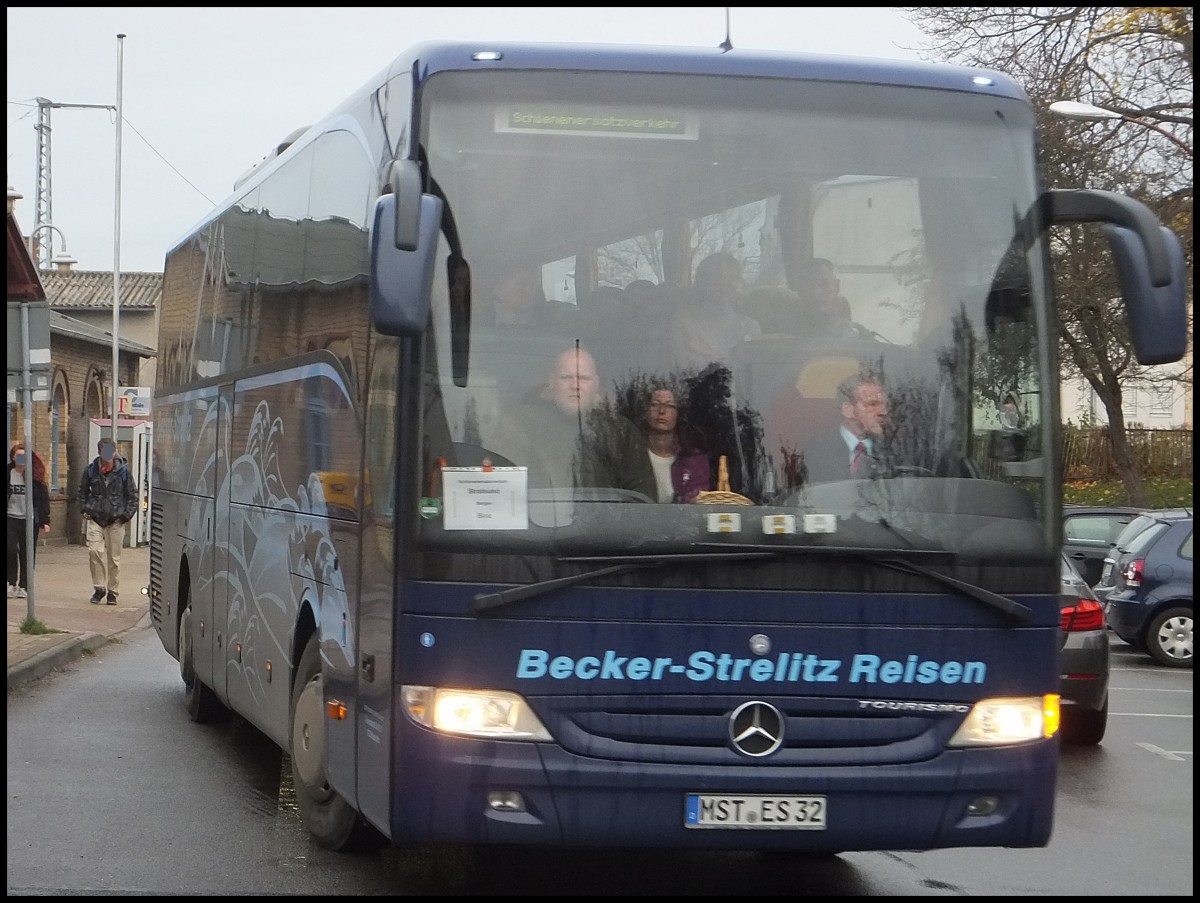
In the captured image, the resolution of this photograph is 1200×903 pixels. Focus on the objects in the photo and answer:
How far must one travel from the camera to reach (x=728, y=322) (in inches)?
242

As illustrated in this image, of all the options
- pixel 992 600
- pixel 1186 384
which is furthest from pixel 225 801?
pixel 1186 384

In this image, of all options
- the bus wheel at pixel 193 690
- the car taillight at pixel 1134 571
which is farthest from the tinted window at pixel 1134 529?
the bus wheel at pixel 193 690

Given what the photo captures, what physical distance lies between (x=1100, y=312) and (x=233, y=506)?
30809 mm

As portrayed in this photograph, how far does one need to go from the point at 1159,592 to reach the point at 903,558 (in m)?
13.1

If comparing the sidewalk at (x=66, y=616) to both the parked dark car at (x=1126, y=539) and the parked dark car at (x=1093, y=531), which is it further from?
the parked dark car at (x=1093, y=531)

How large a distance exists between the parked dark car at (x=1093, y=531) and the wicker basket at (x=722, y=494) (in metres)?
17.9

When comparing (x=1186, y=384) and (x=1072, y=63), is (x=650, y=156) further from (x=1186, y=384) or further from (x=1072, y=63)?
(x=1186, y=384)

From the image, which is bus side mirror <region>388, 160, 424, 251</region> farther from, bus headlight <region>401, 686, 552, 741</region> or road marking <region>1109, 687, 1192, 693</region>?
road marking <region>1109, 687, 1192, 693</region>

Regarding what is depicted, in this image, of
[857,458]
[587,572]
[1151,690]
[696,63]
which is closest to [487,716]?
[587,572]

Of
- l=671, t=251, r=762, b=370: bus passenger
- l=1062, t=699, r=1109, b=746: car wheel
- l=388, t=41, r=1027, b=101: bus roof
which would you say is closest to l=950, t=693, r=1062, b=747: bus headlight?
l=671, t=251, r=762, b=370: bus passenger

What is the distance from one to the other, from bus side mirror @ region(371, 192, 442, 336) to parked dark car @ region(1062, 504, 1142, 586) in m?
18.6

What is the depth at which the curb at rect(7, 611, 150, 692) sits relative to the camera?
14.3m

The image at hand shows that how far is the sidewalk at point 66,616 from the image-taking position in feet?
50.5

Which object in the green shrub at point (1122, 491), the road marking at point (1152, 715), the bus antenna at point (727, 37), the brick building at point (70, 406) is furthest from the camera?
the green shrub at point (1122, 491)
